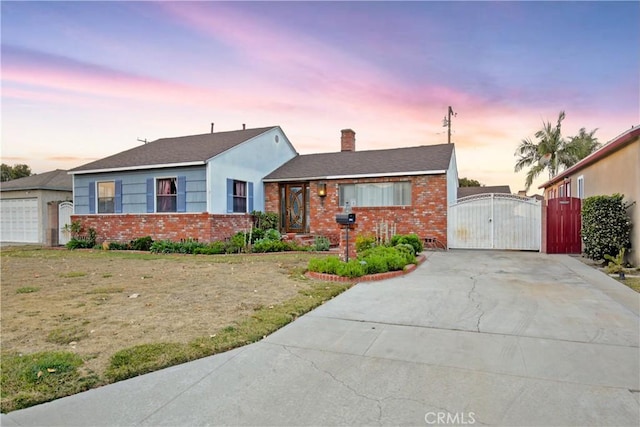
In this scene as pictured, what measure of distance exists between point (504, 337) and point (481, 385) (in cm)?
135

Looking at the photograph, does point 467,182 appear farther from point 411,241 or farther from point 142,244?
point 142,244

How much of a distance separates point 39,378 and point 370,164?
14.6 m

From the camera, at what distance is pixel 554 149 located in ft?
95.7

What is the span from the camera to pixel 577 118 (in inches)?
1121

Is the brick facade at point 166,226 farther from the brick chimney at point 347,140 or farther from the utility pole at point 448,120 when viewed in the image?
the utility pole at point 448,120

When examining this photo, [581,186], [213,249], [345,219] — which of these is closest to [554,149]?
[581,186]

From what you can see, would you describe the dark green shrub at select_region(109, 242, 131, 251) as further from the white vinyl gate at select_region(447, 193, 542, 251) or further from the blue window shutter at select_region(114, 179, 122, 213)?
the white vinyl gate at select_region(447, 193, 542, 251)

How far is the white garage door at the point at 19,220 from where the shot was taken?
19422mm

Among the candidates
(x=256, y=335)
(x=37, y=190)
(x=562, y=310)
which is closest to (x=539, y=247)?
(x=562, y=310)

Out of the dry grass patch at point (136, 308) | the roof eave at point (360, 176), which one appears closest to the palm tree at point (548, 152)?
the roof eave at point (360, 176)

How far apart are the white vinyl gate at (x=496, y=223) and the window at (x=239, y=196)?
877cm

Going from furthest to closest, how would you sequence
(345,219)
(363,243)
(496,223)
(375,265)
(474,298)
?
1. (496,223)
2. (363,243)
3. (345,219)
4. (375,265)
5. (474,298)

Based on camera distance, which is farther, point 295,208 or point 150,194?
point 295,208

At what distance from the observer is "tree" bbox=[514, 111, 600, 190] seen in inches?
1128
